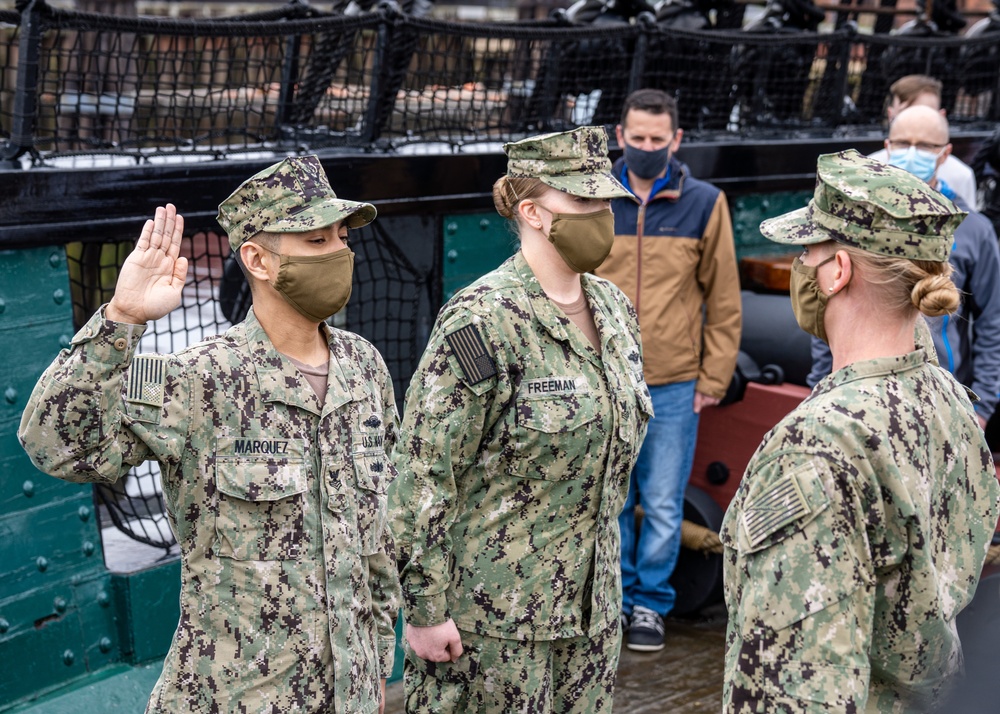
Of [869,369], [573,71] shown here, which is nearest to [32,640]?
[869,369]

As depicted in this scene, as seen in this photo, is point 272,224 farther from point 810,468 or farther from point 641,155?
point 641,155

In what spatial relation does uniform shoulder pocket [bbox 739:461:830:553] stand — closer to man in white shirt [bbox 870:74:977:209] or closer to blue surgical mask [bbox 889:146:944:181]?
blue surgical mask [bbox 889:146:944:181]

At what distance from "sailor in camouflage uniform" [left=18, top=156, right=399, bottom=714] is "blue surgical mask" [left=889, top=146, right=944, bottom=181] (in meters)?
2.54

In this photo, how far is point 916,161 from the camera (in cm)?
426

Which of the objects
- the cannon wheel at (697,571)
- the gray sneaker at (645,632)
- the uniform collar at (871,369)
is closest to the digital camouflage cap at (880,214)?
the uniform collar at (871,369)

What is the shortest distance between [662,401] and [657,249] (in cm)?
59

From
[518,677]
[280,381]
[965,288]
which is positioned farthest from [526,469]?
[965,288]

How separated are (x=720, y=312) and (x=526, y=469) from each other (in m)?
2.06

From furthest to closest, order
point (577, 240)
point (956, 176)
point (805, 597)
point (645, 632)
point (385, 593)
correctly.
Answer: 1. point (956, 176)
2. point (645, 632)
3. point (577, 240)
4. point (385, 593)
5. point (805, 597)

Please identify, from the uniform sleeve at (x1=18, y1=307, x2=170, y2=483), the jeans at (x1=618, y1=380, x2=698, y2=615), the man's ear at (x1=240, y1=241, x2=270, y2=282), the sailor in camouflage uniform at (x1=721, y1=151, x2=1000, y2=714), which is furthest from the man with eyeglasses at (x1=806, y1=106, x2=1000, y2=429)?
the uniform sleeve at (x1=18, y1=307, x2=170, y2=483)

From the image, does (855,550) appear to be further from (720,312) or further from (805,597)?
(720,312)

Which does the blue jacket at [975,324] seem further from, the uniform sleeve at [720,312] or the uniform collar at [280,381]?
the uniform collar at [280,381]

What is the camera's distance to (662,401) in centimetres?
447

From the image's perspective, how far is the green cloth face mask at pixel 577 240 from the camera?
2789 millimetres
